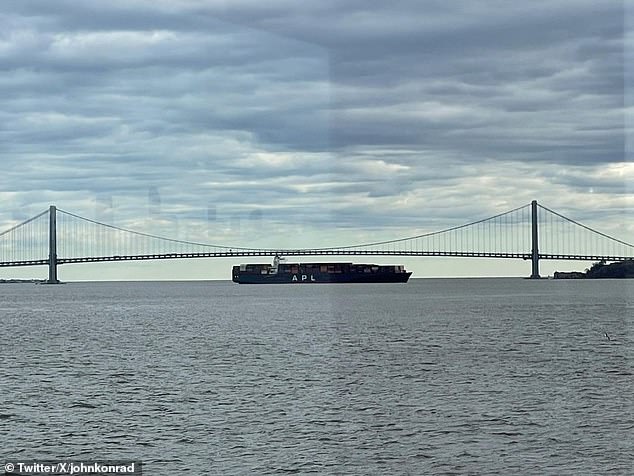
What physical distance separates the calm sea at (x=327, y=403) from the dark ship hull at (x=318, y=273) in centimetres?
8539

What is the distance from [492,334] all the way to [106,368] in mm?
16390

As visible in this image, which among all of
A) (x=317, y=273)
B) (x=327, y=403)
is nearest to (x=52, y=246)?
(x=317, y=273)

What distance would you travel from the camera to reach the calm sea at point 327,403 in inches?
619

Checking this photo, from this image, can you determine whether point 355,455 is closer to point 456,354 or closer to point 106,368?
point 106,368

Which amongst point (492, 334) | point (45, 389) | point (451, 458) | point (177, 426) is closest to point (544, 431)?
point (451, 458)

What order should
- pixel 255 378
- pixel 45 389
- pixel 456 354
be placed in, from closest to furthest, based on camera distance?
pixel 45 389 → pixel 255 378 → pixel 456 354

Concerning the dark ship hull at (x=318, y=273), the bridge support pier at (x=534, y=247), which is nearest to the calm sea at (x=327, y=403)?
the bridge support pier at (x=534, y=247)

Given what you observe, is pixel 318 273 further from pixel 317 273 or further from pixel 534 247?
pixel 534 247

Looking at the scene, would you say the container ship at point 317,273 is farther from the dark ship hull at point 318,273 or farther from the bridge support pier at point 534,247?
the bridge support pier at point 534,247

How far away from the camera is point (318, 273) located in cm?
12600

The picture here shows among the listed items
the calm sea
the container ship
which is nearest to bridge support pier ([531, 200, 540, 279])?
the container ship

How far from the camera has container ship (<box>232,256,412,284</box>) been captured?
407ft

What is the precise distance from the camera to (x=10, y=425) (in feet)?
59.0

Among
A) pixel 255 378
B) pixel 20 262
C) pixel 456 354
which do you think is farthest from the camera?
pixel 20 262
